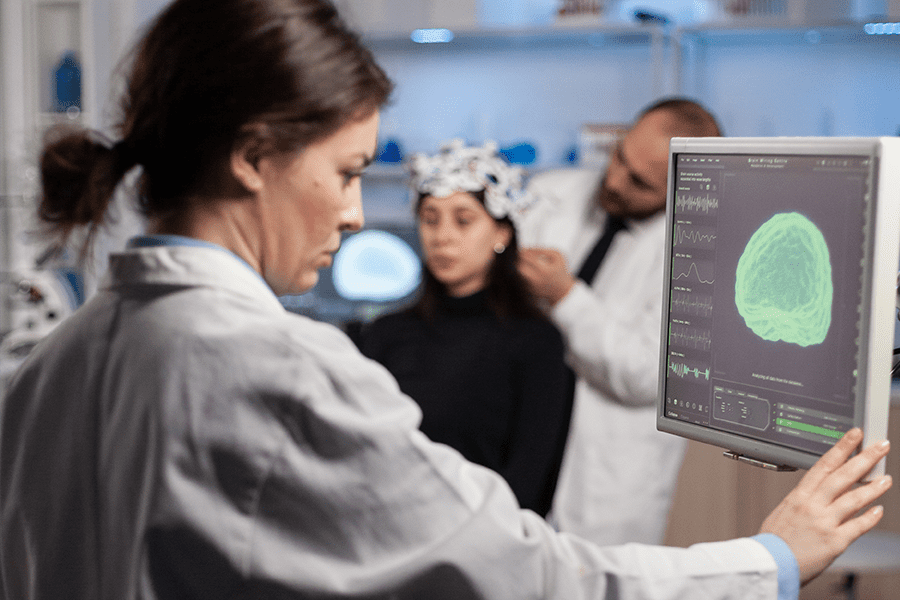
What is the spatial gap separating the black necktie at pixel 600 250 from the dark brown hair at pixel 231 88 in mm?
1621

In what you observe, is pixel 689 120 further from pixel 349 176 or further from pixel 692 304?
pixel 349 176

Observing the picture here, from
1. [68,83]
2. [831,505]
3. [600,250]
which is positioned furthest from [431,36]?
[831,505]

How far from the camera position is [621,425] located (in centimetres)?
231

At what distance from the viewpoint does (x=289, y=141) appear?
2.63 ft

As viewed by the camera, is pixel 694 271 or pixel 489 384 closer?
pixel 694 271

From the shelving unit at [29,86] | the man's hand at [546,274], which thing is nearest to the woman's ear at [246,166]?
the man's hand at [546,274]

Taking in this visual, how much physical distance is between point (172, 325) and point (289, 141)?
19cm

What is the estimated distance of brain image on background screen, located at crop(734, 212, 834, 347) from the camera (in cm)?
84

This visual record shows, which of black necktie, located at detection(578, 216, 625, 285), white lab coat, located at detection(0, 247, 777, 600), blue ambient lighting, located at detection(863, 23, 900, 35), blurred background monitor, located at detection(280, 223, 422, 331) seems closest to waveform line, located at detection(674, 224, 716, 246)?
white lab coat, located at detection(0, 247, 777, 600)

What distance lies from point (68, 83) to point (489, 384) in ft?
8.44

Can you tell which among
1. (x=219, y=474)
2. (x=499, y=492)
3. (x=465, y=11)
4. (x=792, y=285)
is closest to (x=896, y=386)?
(x=465, y=11)

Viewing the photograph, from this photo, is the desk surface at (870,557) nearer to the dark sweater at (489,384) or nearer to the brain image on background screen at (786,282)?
the dark sweater at (489,384)

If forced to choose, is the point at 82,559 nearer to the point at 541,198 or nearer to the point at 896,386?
the point at 541,198

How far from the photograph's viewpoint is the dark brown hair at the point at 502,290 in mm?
2068
